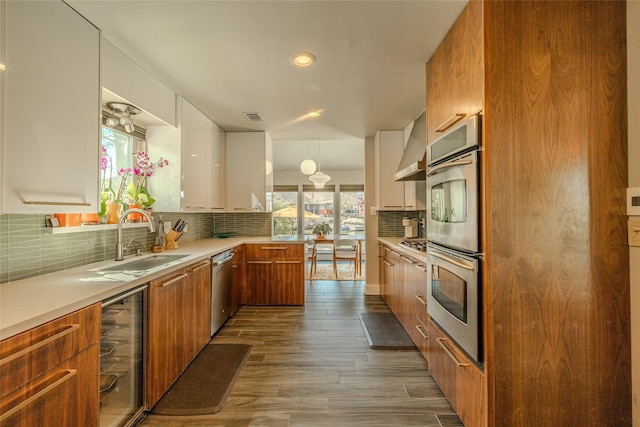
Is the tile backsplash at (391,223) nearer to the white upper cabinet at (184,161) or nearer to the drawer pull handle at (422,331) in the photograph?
the drawer pull handle at (422,331)

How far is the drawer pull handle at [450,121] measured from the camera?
158cm

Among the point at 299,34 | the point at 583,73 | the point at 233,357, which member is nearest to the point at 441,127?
the point at 583,73

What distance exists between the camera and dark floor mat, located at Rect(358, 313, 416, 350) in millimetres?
2578

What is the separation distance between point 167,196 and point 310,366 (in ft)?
6.38

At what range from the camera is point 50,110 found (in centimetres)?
141

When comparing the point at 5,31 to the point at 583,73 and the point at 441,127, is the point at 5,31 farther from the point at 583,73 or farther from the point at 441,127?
the point at 583,73

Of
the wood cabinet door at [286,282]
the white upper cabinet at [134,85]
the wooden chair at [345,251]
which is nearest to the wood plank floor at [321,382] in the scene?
the wood cabinet door at [286,282]

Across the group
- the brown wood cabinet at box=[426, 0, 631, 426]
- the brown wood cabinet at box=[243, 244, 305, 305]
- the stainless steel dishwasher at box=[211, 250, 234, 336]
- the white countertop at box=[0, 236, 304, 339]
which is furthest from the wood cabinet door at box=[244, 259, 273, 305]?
the brown wood cabinet at box=[426, 0, 631, 426]

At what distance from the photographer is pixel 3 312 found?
102cm

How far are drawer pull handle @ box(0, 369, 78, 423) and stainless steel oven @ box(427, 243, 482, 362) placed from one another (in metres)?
1.73

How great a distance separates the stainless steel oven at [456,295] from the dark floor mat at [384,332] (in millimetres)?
763

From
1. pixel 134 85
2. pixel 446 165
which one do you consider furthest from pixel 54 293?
pixel 446 165

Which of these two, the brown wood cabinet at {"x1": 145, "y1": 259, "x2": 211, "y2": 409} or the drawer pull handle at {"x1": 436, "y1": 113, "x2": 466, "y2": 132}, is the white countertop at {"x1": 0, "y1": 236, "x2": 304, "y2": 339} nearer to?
the brown wood cabinet at {"x1": 145, "y1": 259, "x2": 211, "y2": 409}

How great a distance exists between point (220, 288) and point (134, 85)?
1.87 m
